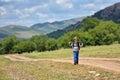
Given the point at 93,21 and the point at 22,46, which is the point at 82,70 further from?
the point at 22,46

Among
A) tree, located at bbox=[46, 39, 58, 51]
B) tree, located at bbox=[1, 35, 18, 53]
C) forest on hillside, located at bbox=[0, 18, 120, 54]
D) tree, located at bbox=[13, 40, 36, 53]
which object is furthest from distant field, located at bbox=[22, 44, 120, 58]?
tree, located at bbox=[1, 35, 18, 53]

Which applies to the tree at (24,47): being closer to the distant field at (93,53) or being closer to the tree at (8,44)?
the tree at (8,44)

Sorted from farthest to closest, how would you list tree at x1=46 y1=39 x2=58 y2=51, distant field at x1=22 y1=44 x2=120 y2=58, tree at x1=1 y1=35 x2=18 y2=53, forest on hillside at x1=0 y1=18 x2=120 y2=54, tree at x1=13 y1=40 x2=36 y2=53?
1. tree at x1=1 y1=35 x2=18 y2=53
2. tree at x1=46 y1=39 x2=58 y2=51
3. tree at x1=13 y1=40 x2=36 y2=53
4. forest on hillside at x1=0 y1=18 x2=120 y2=54
5. distant field at x1=22 y1=44 x2=120 y2=58

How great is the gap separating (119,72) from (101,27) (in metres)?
125

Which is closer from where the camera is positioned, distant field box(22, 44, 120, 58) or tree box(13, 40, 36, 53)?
distant field box(22, 44, 120, 58)

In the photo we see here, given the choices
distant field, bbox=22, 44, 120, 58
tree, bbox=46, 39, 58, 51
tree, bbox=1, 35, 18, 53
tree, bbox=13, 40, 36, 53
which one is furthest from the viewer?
tree, bbox=1, 35, 18, 53

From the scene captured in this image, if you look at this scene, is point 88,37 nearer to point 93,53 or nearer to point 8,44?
point 8,44

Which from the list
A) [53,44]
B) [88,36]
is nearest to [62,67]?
[88,36]

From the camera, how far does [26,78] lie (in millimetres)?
25969

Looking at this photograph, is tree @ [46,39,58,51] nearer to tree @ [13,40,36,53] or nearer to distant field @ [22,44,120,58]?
tree @ [13,40,36,53]

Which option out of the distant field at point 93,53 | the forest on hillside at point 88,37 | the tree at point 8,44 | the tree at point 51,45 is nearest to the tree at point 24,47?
the forest on hillside at point 88,37

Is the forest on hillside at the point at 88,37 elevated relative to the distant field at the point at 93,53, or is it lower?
elevated

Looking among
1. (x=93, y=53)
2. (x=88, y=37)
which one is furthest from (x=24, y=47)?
(x=93, y=53)

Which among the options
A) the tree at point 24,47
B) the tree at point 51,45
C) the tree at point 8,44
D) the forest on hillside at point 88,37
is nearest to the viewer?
the forest on hillside at point 88,37
